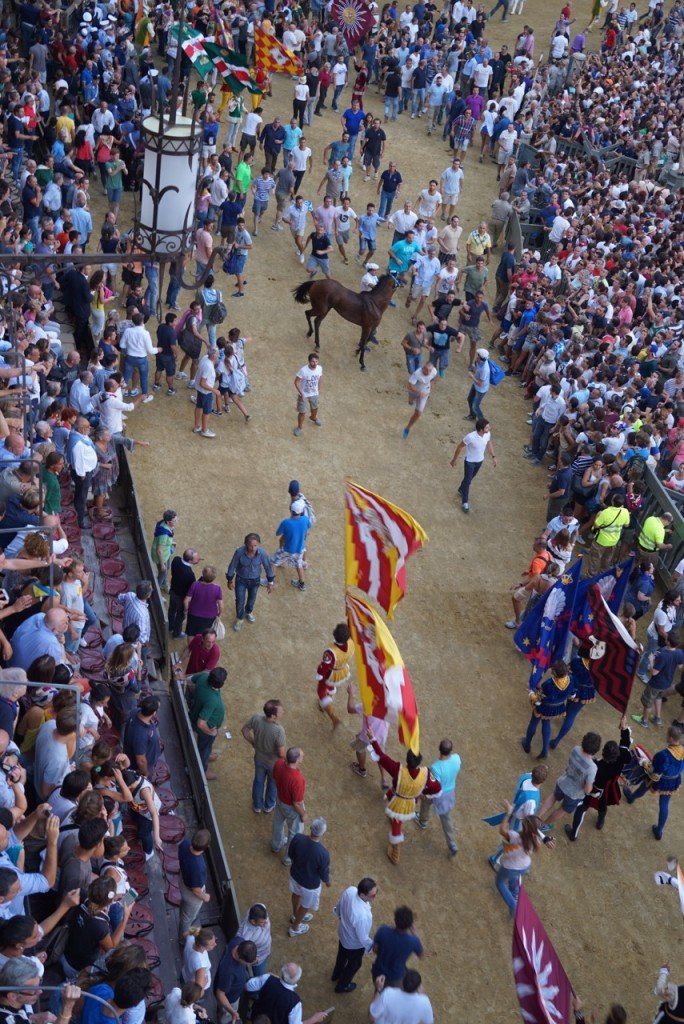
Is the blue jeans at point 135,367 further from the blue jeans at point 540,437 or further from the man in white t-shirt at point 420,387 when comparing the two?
the blue jeans at point 540,437

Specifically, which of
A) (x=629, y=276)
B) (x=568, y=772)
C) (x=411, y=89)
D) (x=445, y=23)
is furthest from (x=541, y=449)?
(x=445, y=23)

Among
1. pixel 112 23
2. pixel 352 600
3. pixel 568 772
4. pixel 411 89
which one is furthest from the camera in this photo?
pixel 411 89

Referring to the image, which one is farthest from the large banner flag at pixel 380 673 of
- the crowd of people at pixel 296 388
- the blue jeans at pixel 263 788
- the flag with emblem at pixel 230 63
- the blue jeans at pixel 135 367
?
the blue jeans at pixel 135 367

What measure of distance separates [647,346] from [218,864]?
13612 mm

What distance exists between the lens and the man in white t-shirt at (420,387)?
59.9 feet

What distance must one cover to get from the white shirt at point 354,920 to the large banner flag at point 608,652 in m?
3.87

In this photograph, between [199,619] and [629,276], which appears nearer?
[199,619]

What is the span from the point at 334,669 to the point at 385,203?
14.9 meters

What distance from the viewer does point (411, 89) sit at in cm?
3033

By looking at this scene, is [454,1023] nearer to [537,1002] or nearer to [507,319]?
[537,1002]

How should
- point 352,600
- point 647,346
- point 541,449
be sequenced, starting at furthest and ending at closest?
point 647,346, point 541,449, point 352,600

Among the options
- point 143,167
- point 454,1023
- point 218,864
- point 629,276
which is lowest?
point 454,1023

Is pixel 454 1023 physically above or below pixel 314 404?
below

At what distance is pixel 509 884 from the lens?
11453mm
